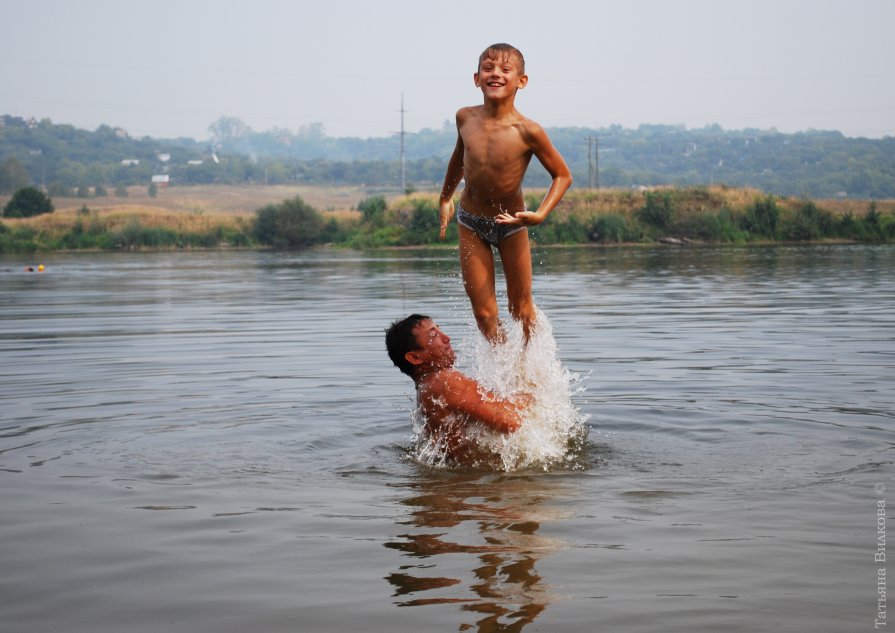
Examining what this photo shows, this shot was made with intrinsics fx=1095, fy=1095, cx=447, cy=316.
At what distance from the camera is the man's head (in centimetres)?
717

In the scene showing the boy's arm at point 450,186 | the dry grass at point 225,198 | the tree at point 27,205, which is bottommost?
the boy's arm at point 450,186

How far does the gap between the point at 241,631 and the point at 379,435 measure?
4.19 meters

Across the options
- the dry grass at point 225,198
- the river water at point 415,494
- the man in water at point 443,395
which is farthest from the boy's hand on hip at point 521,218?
the dry grass at point 225,198

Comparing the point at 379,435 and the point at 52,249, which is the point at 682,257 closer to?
the point at 379,435

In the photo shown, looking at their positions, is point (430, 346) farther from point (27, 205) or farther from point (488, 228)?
point (27, 205)

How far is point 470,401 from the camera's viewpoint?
7.26 metres

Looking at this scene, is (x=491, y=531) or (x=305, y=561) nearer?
(x=305, y=561)

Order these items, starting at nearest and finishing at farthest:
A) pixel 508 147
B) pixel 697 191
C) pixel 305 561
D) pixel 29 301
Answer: pixel 305 561, pixel 508 147, pixel 29 301, pixel 697 191

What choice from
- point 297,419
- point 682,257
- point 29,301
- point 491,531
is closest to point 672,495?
point 491,531

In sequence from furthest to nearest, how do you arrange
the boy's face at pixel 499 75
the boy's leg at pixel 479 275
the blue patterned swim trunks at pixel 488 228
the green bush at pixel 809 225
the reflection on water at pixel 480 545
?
the green bush at pixel 809 225 < the boy's leg at pixel 479 275 < the blue patterned swim trunks at pixel 488 228 < the boy's face at pixel 499 75 < the reflection on water at pixel 480 545

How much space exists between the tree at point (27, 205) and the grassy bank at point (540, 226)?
605 centimetres

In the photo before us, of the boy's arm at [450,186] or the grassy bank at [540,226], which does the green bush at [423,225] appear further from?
the boy's arm at [450,186]

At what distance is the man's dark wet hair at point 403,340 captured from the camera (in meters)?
7.18

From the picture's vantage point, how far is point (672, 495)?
20.5ft
